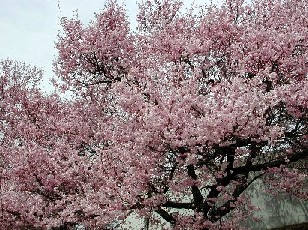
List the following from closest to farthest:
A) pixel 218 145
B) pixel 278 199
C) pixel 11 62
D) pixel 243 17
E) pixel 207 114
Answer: pixel 207 114
pixel 218 145
pixel 243 17
pixel 278 199
pixel 11 62

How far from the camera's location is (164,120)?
34.8ft

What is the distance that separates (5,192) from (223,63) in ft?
28.9

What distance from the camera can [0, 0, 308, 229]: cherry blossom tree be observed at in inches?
426

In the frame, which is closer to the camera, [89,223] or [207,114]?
[207,114]

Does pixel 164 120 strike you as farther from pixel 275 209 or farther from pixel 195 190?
pixel 275 209

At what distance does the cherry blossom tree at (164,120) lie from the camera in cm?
1082

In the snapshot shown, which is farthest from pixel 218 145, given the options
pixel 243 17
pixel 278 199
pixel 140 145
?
pixel 278 199

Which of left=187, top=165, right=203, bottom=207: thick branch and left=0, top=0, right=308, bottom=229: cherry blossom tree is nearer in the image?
left=0, top=0, right=308, bottom=229: cherry blossom tree

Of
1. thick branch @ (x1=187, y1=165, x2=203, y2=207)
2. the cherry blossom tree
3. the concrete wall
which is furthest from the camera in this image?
the concrete wall

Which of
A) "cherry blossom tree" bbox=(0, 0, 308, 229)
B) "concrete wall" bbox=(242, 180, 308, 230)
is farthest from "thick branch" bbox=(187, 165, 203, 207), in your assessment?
"concrete wall" bbox=(242, 180, 308, 230)

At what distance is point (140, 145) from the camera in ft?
37.3

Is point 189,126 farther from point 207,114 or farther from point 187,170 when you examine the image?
point 187,170

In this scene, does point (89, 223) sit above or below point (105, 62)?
below

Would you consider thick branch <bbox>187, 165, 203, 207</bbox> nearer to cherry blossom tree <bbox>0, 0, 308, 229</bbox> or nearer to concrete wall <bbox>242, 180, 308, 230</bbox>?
cherry blossom tree <bbox>0, 0, 308, 229</bbox>
